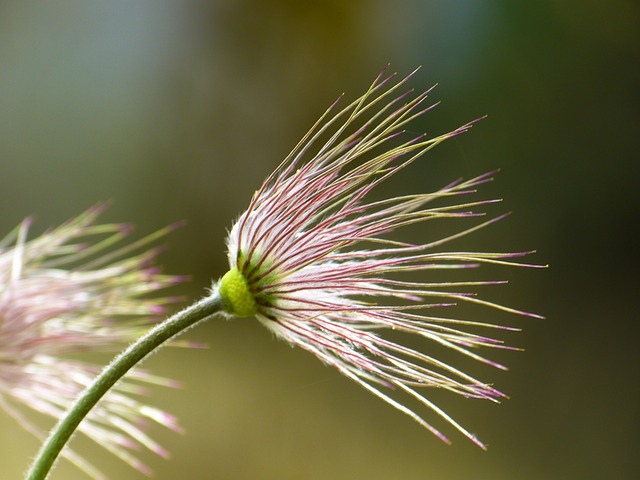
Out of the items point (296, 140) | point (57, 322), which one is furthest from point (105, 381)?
point (296, 140)

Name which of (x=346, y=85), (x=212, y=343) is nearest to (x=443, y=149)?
(x=346, y=85)

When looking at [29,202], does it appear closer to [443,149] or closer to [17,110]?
[17,110]

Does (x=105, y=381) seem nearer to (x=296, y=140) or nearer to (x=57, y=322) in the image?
(x=57, y=322)

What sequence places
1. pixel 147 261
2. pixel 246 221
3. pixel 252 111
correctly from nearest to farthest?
pixel 246 221
pixel 147 261
pixel 252 111

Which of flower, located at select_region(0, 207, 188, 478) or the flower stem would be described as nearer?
the flower stem

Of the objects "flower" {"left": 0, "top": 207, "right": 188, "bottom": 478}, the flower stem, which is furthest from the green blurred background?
the flower stem

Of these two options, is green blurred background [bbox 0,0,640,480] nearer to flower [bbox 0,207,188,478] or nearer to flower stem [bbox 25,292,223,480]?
flower [bbox 0,207,188,478]

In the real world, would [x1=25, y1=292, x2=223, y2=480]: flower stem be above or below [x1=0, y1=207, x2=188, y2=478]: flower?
below

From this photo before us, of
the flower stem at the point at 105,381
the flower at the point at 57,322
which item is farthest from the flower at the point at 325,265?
the flower at the point at 57,322
